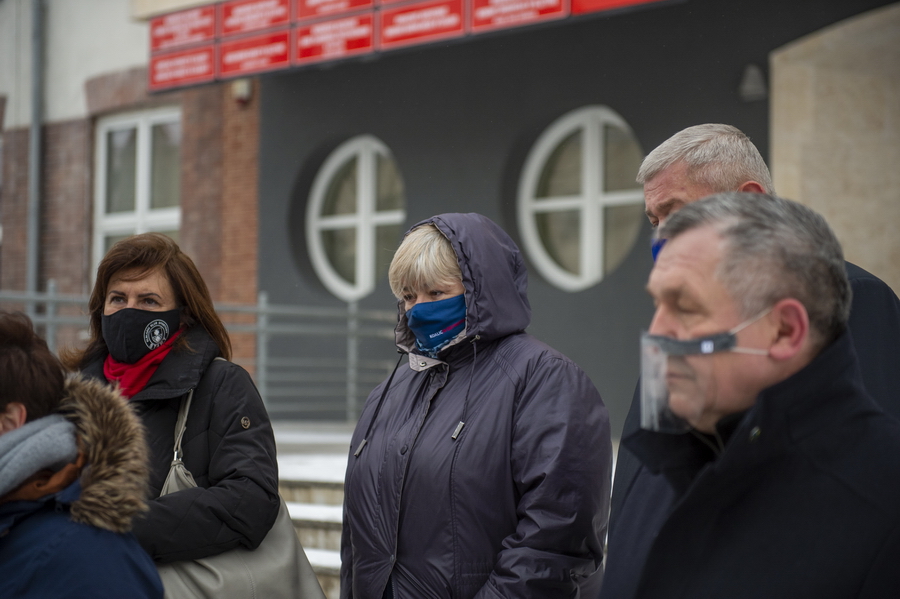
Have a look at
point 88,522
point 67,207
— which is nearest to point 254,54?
point 67,207

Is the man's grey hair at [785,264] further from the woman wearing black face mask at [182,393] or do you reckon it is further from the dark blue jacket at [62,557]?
the woman wearing black face mask at [182,393]

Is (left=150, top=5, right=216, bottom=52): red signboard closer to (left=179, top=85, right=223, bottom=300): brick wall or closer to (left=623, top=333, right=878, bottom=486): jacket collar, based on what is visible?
(left=179, top=85, right=223, bottom=300): brick wall

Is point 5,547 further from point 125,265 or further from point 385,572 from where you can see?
point 125,265

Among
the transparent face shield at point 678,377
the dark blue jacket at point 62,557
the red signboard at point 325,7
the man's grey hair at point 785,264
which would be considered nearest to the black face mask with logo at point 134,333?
the dark blue jacket at point 62,557

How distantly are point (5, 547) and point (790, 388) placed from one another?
1334mm

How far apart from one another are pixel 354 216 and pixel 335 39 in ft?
7.58

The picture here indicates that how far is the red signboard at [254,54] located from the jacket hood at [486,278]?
6586mm

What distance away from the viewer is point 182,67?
31.2ft

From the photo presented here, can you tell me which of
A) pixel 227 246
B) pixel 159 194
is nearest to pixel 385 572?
pixel 227 246

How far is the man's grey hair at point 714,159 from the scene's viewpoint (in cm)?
227

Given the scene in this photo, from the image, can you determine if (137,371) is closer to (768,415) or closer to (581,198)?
(768,415)

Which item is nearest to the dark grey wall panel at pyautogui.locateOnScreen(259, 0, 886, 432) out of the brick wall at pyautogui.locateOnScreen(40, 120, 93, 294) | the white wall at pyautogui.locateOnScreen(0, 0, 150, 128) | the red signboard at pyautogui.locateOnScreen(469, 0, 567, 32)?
the red signboard at pyautogui.locateOnScreen(469, 0, 567, 32)

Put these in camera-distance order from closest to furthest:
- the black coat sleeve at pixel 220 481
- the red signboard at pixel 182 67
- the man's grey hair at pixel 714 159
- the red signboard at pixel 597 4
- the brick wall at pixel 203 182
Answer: the man's grey hair at pixel 714 159 < the black coat sleeve at pixel 220 481 < the red signboard at pixel 597 4 < the red signboard at pixel 182 67 < the brick wall at pixel 203 182

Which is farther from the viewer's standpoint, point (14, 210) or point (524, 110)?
point (14, 210)
